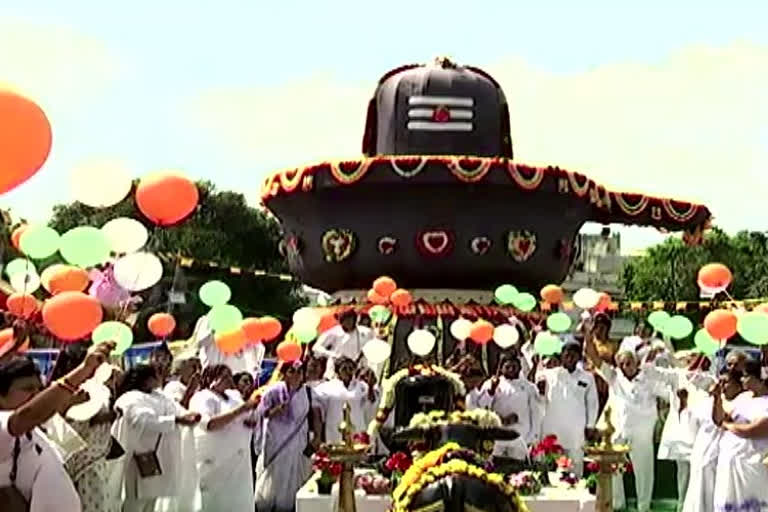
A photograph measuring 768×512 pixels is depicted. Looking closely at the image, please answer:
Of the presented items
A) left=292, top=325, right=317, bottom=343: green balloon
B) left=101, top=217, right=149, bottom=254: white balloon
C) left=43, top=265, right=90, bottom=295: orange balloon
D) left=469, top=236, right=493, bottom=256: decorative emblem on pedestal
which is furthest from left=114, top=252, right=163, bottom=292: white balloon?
left=469, top=236, right=493, bottom=256: decorative emblem on pedestal

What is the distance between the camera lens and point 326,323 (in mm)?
13641

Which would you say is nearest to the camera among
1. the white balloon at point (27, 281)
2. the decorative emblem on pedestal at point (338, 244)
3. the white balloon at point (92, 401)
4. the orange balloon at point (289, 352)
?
the white balloon at point (92, 401)

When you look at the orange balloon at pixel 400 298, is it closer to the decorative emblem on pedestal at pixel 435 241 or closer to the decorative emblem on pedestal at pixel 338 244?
the decorative emblem on pedestal at pixel 435 241

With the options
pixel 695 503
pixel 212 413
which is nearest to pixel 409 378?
pixel 212 413

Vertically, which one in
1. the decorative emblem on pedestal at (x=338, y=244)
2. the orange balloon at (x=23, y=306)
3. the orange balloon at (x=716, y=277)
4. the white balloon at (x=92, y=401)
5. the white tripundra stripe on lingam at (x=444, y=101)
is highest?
the white tripundra stripe on lingam at (x=444, y=101)

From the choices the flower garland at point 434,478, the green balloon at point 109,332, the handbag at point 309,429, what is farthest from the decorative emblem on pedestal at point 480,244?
the flower garland at point 434,478

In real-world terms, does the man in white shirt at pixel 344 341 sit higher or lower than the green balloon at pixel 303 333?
lower

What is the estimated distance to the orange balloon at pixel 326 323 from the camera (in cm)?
1341

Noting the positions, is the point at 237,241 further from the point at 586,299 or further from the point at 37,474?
the point at 37,474

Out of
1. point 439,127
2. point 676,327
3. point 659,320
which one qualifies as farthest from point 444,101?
point 676,327

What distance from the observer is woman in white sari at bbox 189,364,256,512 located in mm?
10086

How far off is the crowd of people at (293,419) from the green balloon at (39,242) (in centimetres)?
63

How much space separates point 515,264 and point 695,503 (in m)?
6.47

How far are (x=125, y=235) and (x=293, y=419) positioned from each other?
3.96 m
